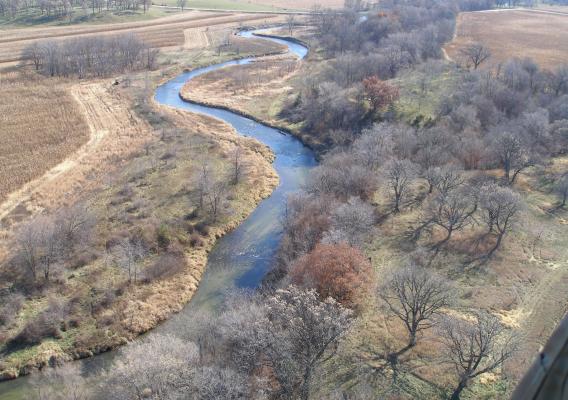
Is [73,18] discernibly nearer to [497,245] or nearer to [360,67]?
[360,67]

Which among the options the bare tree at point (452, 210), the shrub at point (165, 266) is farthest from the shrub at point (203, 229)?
the bare tree at point (452, 210)

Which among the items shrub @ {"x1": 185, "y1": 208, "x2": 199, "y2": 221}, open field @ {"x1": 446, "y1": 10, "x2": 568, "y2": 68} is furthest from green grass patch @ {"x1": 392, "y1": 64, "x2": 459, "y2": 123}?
shrub @ {"x1": 185, "y1": 208, "x2": 199, "y2": 221}

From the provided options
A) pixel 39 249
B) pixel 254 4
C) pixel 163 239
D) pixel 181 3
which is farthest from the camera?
pixel 254 4

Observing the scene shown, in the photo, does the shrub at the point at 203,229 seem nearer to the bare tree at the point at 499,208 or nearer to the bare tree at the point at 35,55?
the bare tree at the point at 499,208

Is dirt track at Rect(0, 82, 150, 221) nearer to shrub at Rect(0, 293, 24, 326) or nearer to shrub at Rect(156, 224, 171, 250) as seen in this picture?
shrub at Rect(156, 224, 171, 250)

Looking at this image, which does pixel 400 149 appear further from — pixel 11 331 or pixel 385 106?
pixel 11 331

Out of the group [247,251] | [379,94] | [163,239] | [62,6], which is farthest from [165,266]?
[62,6]
